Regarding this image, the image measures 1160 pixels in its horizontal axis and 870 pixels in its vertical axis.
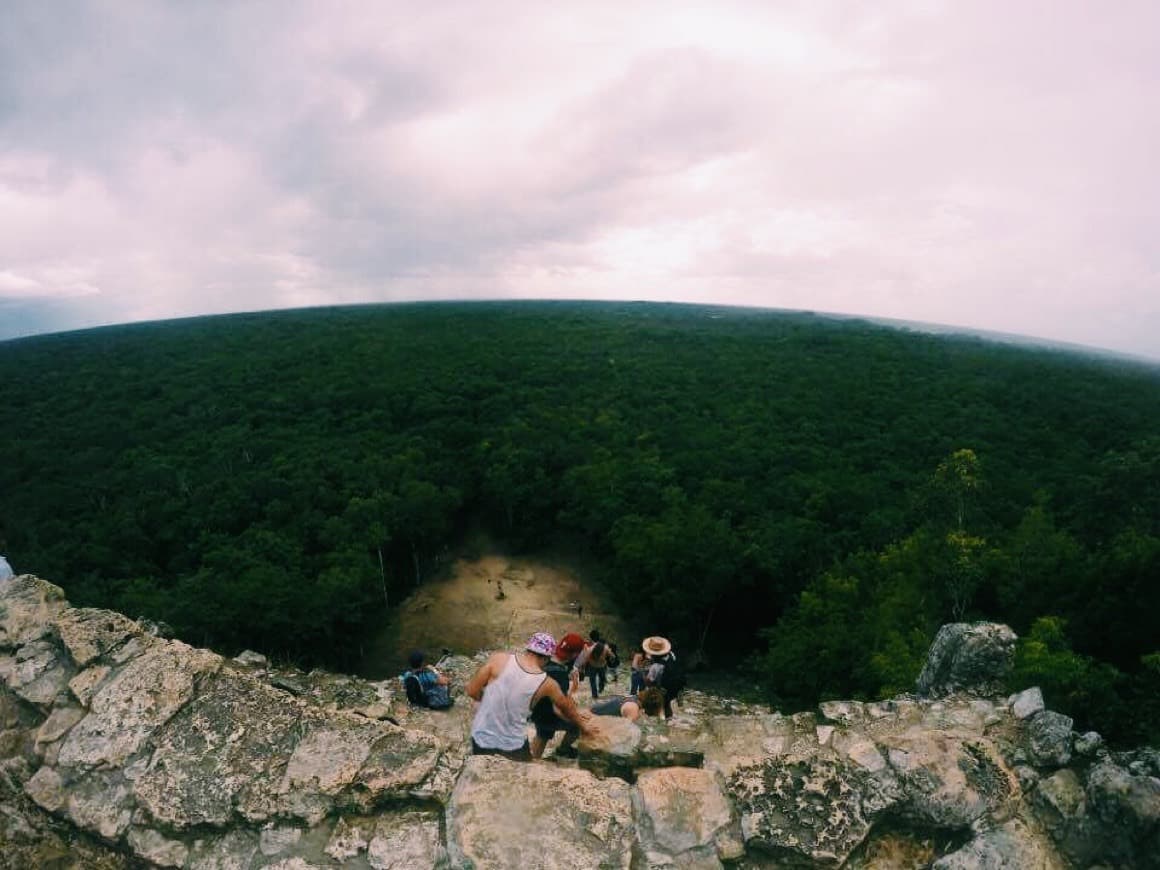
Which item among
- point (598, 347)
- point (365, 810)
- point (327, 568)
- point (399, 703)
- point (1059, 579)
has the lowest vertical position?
point (327, 568)

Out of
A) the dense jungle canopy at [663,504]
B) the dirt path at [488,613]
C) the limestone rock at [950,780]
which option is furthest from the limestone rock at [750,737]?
the dirt path at [488,613]

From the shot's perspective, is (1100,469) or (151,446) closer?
(1100,469)

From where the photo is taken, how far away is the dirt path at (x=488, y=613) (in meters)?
23.0

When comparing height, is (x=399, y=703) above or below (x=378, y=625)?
above

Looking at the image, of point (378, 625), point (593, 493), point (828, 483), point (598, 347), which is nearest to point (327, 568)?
point (378, 625)

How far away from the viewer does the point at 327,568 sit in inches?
927

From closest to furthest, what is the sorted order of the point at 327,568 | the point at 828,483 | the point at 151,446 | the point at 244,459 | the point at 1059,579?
1. the point at 1059,579
2. the point at 327,568
3. the point at 828,483
4. the point at 244,459
5. the point at 151,446

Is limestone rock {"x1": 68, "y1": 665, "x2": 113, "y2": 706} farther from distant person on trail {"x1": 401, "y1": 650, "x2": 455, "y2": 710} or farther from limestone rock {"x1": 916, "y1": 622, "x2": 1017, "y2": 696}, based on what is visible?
limestone rock {"x1": 916, "y1": 622, "x2": 1017, "y2": 696}

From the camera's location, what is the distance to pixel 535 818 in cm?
395

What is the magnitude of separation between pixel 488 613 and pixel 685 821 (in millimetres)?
22392

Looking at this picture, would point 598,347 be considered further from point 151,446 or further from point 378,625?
point 378,625

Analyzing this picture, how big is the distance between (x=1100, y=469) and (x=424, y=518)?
33.9m

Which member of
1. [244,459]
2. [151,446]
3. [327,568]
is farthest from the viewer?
[151,446]

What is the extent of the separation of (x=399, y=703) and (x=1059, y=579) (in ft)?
51.6
